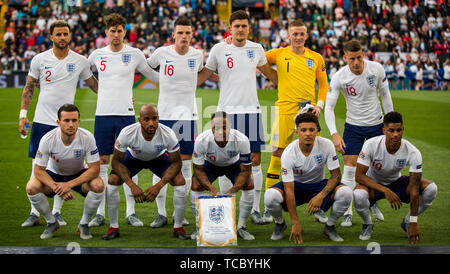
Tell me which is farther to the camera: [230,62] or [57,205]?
[230,62]

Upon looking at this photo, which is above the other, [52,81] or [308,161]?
[52,81]

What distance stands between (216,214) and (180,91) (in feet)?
6.18

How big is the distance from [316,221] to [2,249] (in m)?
3.81

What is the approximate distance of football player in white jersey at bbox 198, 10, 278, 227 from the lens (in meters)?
7.29

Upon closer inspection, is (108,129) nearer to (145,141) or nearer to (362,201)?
(145,141)

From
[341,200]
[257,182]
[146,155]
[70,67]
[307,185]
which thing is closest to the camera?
[341,200]

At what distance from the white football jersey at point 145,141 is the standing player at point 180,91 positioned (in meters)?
0.65

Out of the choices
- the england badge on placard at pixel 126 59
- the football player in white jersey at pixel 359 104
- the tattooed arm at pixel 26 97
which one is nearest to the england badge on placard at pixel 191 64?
the england badge on placard at pixel 126 59

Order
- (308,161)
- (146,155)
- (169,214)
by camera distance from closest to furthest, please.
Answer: (308,161) < (146,155) < (169,214)

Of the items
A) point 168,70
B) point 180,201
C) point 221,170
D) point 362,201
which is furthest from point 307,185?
point 168,70

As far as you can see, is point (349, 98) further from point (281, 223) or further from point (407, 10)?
point (407, 10)

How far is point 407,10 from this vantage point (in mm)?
34969

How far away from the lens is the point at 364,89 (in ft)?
23.9
